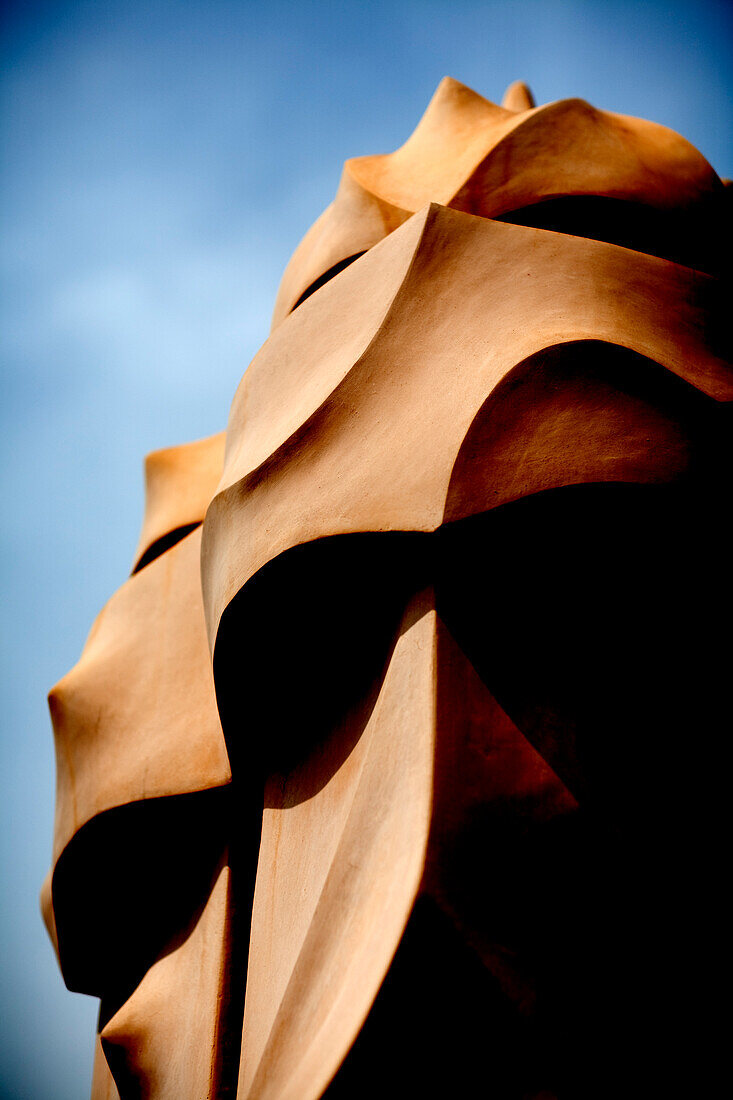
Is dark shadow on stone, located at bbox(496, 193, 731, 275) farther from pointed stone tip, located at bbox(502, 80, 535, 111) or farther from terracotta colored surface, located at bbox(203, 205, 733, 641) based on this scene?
pointed stone tip, located at bbox(502, 80, 535, 111)

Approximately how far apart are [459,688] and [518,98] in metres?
5.20

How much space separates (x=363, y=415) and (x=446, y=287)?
65cm

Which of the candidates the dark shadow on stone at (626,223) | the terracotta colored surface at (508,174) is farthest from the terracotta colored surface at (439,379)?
the terracotta colored surface at (508,174)

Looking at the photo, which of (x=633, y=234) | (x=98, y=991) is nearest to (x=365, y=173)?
(x=633, y=234)

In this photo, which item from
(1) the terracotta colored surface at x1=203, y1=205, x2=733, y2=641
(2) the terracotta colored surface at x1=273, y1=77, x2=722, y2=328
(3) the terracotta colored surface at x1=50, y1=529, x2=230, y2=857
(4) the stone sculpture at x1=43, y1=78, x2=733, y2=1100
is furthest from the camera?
(2) the terracotta colored surface at x1=273, y1=77, x2=722, y2=328

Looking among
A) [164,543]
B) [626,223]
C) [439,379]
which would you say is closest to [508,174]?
[626,223]

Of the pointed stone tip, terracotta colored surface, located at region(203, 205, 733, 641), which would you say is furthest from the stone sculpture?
the pointed stone tip

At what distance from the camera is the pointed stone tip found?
6621 millimetres

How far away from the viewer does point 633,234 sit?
183 inches

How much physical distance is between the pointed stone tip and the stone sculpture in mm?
1911

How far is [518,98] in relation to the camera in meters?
6.70

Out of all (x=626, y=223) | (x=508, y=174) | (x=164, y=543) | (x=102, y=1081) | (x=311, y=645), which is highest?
(x=508, y=174)

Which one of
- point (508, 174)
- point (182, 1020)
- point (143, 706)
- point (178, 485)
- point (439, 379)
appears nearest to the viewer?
point (439, 379)

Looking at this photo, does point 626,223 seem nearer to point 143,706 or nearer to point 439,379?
point 439,379
